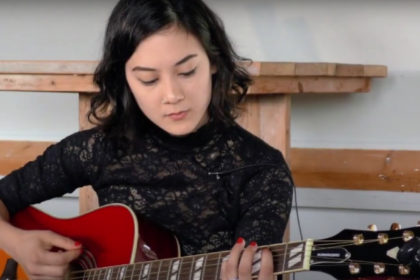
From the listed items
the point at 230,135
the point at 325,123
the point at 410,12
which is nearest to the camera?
the point at 230,135

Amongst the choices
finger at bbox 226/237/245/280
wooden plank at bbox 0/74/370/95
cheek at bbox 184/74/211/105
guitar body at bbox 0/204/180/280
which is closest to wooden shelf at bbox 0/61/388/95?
wooden plank at bbox 0/74/370/95

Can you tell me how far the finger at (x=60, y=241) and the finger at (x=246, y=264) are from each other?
0.33 meters

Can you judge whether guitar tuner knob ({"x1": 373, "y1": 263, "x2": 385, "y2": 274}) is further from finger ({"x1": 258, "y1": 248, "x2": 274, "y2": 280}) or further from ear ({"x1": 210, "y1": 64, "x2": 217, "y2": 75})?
ear ({"x1": 210, "y1": 64, "x2": 217, "y2": 75})

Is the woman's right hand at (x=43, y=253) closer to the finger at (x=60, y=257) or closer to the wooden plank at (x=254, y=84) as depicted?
the finger at (x=60, y=257)

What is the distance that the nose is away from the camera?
106cm

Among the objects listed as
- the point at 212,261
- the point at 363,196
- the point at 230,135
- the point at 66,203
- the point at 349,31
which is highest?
the point at 349,31

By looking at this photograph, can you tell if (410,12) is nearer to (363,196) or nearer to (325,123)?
(325,123)

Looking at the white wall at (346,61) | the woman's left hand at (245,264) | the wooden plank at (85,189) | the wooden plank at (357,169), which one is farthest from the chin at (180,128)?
the white wall at (346,61)

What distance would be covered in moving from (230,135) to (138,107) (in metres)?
0.17

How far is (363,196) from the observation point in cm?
180

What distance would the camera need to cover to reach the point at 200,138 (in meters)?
1.19

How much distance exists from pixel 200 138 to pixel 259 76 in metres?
0.24

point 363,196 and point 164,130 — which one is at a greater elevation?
point 164,130

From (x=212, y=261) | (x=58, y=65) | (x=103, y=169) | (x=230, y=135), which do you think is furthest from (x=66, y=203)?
(x=212, y=261)
